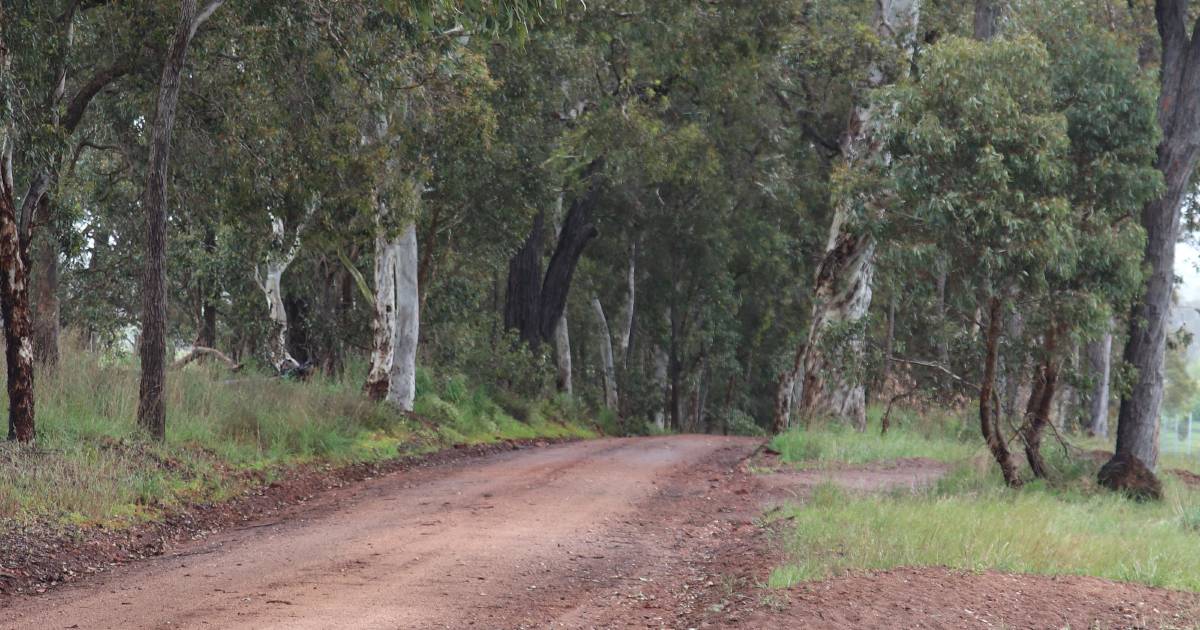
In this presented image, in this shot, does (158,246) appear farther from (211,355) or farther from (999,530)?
(999,530)

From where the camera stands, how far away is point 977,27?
26.1 m

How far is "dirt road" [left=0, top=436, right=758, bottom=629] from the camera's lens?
7.21 meters

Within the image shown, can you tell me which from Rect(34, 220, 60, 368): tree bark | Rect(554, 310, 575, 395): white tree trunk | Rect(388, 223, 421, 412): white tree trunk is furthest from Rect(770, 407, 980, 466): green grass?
Rect(554, 310, 575, 395): white tree trunk

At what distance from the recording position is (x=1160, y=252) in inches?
599

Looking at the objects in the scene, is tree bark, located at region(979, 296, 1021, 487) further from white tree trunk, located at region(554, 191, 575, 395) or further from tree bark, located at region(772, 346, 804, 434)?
white tree trunk, located at region(554, 191, 575, 395)

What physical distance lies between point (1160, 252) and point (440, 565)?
10811 mm

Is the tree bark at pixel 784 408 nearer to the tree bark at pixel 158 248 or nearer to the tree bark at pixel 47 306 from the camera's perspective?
the tree bark at pixel 158 248

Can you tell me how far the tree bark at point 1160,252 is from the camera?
15.2 m

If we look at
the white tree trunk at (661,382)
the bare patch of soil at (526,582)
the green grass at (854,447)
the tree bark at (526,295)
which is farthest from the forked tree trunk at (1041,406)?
the white tree trunk at (661,382)

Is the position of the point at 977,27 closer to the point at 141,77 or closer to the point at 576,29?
the point at 576,29

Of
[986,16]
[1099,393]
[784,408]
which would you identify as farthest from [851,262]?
[1099,393]

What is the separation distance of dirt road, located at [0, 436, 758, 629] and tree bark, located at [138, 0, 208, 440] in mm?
2026

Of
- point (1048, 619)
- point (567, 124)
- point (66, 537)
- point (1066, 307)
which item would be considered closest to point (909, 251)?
point (1066, 307)

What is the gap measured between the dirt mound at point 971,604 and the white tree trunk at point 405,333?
43.8 ft
